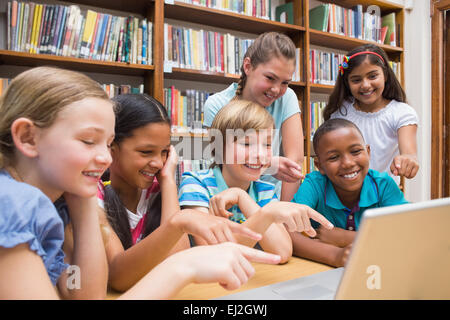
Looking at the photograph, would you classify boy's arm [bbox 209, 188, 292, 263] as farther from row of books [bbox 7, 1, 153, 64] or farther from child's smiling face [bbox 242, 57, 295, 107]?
row of books [bbox 7, 1, 153, 64]

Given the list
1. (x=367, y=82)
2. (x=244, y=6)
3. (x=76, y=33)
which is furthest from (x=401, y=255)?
(x=244, y=6)

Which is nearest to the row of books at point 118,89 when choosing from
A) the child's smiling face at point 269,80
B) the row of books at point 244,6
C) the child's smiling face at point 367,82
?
the row of books at point 244,6

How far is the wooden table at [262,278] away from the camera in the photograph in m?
0.72

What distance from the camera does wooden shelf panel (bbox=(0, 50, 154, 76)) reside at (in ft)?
6.32

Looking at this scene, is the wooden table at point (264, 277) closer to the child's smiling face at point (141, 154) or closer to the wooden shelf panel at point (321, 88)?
the child's smiling face at point (141, 154)

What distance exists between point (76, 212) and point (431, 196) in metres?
3.52

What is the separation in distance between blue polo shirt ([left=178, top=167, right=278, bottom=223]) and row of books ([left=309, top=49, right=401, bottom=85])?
1.82 metres

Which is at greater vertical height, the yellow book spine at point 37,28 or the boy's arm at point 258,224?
the yellow book spine at point 37,28

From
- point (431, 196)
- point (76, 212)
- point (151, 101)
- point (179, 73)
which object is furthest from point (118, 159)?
point (431, 196)

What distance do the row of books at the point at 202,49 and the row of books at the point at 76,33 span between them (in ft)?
0.51

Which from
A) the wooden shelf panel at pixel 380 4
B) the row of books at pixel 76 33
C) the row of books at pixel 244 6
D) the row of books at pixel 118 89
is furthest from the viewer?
the wooden shelf panel at pixel 380 4

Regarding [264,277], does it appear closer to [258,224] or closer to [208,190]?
[258,224]

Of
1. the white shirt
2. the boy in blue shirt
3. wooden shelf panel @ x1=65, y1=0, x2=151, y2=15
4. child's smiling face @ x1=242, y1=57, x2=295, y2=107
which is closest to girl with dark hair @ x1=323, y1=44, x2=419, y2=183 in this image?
the white shirt
